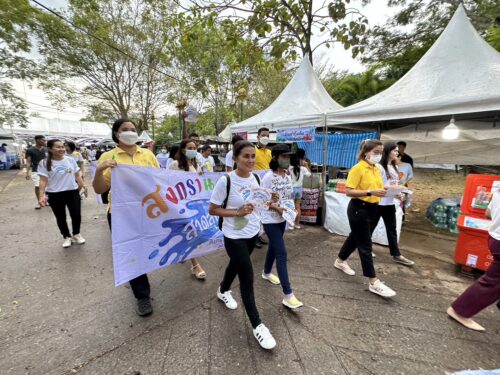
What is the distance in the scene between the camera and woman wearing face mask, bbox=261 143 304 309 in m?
2.38

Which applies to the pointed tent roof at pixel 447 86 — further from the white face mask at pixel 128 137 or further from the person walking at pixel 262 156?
the white face mask at pixel 128 137

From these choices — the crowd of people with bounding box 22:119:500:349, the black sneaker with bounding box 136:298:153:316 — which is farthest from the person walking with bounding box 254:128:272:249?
the black sneaker with bounding box 136:298:153:316

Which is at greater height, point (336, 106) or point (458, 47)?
point (458, 47)

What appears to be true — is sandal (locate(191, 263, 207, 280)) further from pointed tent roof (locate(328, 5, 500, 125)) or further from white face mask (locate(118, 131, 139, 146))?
pointed tent roof (locate(328, 5, 500, 125))

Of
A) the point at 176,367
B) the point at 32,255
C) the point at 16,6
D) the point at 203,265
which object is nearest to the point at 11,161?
the point at 16,6

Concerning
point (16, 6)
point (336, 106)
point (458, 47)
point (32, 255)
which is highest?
point (16, 6)

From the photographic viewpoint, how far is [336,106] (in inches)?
256

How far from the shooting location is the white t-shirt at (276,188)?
2.42m

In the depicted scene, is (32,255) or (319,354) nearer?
(319,354)

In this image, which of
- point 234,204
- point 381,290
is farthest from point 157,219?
point 381,290

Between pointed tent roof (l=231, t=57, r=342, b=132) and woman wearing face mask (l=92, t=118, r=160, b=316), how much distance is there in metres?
3.61

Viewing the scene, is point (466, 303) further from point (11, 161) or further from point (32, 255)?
point (11, 161)

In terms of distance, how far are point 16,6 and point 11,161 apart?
1186 centimetres

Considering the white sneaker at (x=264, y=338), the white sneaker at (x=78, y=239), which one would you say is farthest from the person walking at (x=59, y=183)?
the white sneaker at (x=264, y=338)
